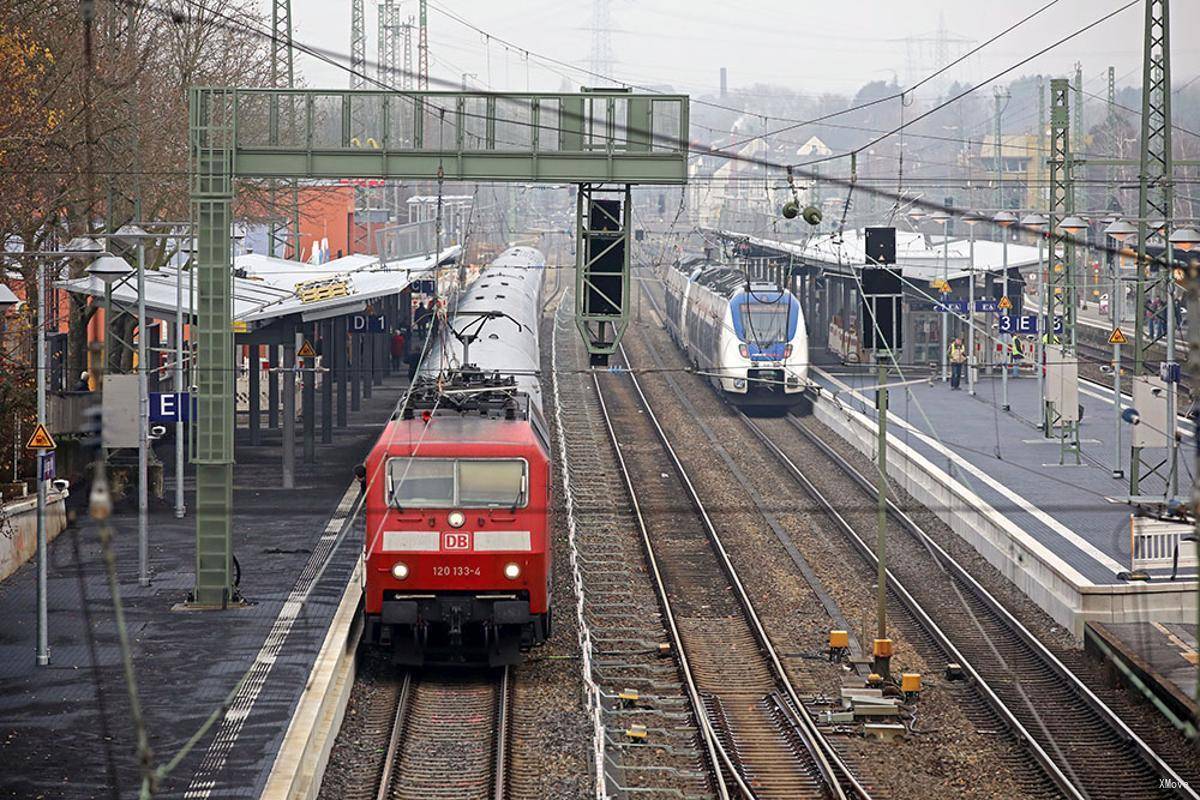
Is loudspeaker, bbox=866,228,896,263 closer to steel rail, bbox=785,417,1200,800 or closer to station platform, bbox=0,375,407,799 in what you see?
steel rail, bbox=785,417,1200,800

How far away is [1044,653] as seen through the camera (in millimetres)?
18125

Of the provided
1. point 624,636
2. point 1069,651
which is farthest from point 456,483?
point 1069,651

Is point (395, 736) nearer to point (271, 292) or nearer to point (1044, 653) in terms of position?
point (1044, 653)

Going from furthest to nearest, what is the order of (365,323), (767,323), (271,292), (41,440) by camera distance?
(767,323) < (365,323) < (271,292) < (41,440)

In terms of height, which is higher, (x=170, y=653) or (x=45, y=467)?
(x=45, y=467)

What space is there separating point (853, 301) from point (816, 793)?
34513 mm

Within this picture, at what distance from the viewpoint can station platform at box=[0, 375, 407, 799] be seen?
1310 cm

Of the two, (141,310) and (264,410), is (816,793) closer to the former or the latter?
(141,310)

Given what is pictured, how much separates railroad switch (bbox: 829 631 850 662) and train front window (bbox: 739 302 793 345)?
18.8 metres

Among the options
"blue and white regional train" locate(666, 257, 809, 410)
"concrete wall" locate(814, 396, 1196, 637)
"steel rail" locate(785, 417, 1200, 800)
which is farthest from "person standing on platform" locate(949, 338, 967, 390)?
"steel rail" locate(785, 417, 1200, 800)

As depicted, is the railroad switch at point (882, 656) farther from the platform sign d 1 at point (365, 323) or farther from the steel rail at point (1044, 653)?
the platform sign d 1 at point (365, 323)

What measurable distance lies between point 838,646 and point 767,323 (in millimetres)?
19266

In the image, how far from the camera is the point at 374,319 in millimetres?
38531

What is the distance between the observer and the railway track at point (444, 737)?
13586 millimetres
